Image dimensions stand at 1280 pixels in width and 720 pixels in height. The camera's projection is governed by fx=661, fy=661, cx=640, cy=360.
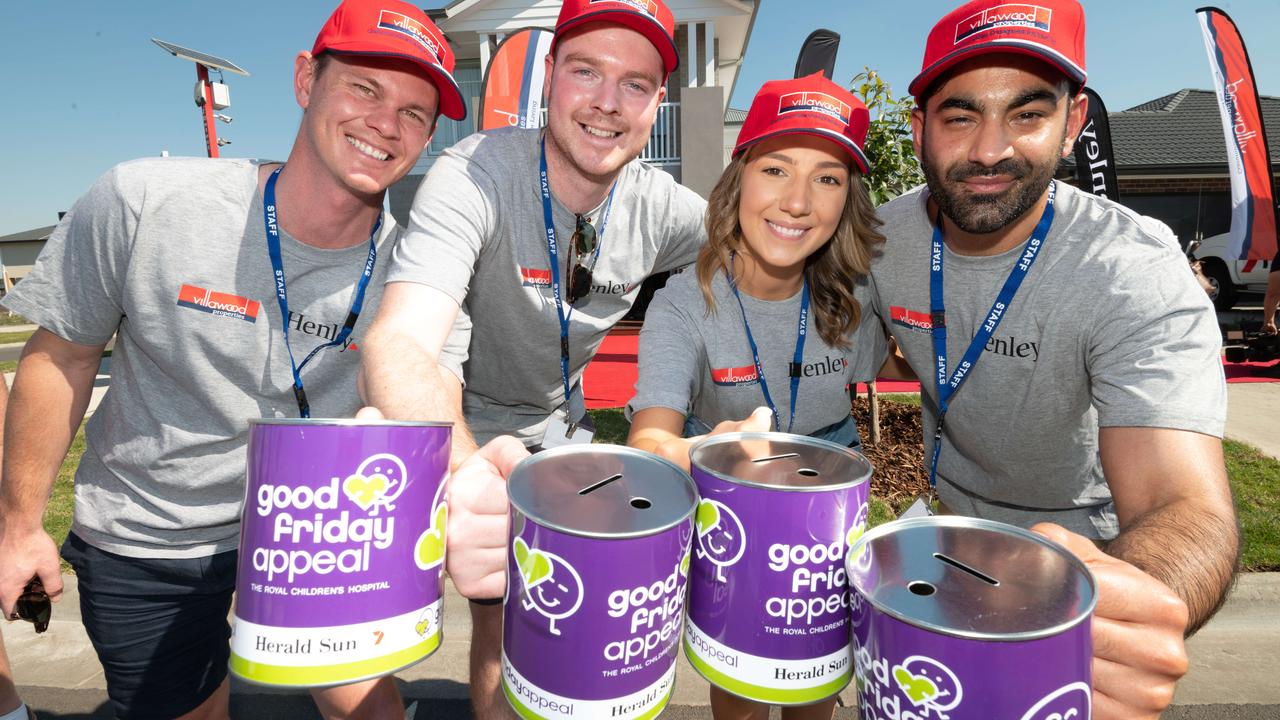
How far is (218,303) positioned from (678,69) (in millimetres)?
13071

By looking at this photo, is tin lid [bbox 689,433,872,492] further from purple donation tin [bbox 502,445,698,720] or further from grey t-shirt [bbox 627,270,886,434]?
grey t-shirt [bbox 627,270,886,434]

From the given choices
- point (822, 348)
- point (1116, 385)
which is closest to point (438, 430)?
point (822, 348)

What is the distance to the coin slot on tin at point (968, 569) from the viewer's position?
3.13 feet

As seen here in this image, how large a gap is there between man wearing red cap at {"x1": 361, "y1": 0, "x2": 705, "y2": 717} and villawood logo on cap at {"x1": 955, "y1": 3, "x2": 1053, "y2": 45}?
982 millimetres

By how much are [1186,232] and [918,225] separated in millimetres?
24277


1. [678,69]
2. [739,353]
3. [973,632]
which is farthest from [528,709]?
[678,69]

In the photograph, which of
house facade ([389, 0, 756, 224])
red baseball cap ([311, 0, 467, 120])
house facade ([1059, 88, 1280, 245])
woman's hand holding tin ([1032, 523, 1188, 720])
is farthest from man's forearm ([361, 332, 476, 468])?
house facade ([1059, 88, 1280, 245])

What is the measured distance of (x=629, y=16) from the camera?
7.71ft

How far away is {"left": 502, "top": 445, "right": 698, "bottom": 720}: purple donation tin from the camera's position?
3.04ft

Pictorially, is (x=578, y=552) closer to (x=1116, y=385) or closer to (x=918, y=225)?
(x=1116, y=385)

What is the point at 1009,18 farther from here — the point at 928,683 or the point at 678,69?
the point at 678,69

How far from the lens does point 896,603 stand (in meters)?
0.92

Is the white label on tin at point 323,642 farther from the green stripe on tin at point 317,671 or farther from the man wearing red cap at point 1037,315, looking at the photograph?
the man wearing red cap at point 1037,315

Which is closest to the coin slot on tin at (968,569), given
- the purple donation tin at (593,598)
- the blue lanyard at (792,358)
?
the purple donation tin at (593,598)
